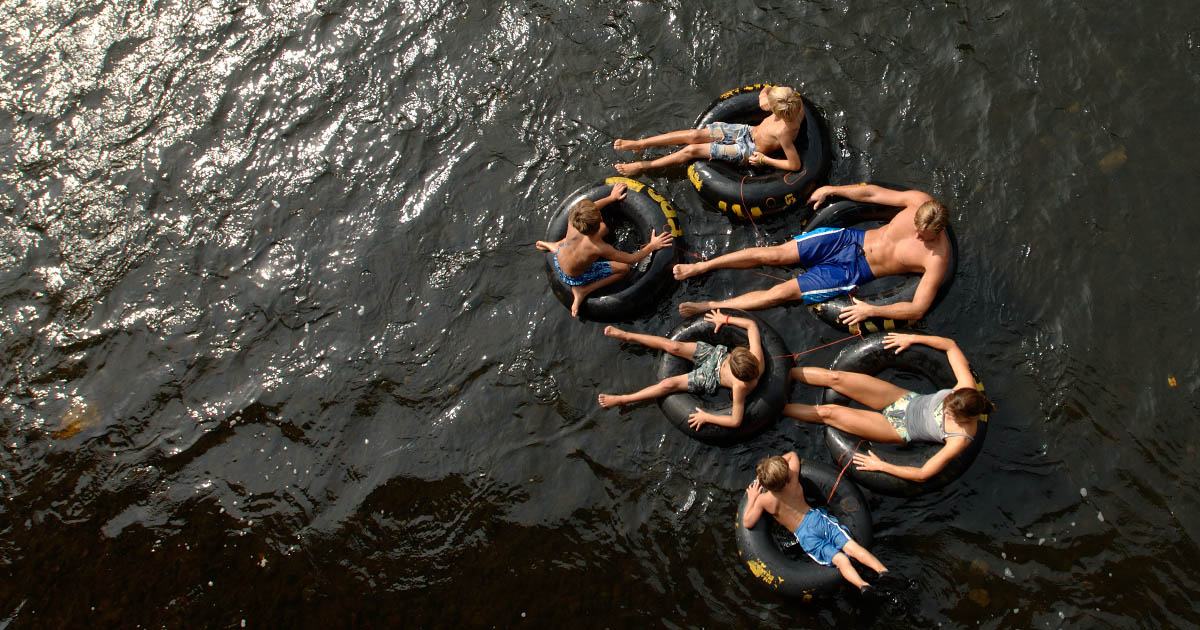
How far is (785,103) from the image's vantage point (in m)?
7.31

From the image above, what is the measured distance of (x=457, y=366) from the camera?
805cm

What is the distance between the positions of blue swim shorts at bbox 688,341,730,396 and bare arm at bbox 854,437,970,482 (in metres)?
1.46

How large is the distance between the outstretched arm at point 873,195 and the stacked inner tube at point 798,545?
2652 millimetres

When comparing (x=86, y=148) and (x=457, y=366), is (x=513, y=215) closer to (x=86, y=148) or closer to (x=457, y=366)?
(x=457, y=366)

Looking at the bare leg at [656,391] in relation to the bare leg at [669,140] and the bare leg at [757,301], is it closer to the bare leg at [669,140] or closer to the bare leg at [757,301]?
the bare leg at [757,301]

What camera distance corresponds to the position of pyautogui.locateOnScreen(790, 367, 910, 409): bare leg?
691 cm

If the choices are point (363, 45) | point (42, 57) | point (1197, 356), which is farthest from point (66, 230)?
point (1197, 356)

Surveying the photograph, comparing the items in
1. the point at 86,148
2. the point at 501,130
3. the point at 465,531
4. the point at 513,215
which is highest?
the point at 86,148

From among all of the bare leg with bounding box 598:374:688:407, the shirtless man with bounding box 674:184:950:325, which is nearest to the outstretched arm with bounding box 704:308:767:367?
the shirtless man with bounding box 674:184:950:325

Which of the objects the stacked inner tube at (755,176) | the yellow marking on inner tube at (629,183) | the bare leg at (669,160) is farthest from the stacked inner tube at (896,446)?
the yellow marking on inner tube at (629,183)

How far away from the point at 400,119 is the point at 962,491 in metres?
7.38

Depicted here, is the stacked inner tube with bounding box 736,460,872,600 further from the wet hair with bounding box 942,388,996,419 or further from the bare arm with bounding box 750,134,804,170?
the bare arm with bounding box 750,134,804,170

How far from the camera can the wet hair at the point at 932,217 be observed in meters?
6.55

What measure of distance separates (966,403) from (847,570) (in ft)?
5.72
